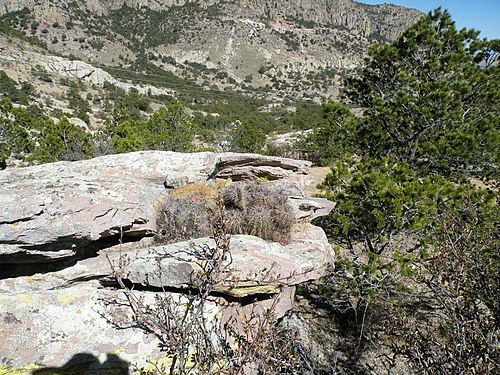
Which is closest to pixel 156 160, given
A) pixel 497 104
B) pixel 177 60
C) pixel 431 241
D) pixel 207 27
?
pixel 431 241

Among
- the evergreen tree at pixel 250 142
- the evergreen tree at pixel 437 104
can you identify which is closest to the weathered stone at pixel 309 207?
the evergreen tree at pixel 437 104

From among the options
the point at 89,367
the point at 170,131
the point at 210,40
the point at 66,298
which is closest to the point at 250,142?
the point at 170,131

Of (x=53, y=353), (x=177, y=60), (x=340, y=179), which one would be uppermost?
(x=177, y=60)

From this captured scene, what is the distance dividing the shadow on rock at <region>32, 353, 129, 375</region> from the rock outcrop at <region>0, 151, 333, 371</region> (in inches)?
0.8

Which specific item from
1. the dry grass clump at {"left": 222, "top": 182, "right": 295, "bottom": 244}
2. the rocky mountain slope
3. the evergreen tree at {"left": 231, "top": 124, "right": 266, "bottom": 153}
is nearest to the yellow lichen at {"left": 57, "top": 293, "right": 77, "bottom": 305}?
the dry grass clump at {"left": 222, "top": 182, "right": 295, "bottom": 244}

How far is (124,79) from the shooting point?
5094 centimetres

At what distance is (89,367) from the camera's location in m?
2.78

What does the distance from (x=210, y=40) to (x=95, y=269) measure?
86.6 m

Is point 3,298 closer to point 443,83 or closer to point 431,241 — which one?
point 431,241

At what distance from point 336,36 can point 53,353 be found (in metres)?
112

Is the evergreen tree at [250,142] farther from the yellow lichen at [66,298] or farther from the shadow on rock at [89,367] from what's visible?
the shadow on rock at [89,367]

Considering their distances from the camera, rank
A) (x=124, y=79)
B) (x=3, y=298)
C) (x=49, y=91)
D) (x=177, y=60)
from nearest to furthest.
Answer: (x=3, y=298), (x=49, y=91), (x=124, y=79), (x=177, y=60)

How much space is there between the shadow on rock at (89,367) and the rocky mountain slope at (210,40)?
58055 millimetres

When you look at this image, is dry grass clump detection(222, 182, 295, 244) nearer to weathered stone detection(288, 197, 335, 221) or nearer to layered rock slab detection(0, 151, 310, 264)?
weathered stone detection(288, 197, 335, 221)
